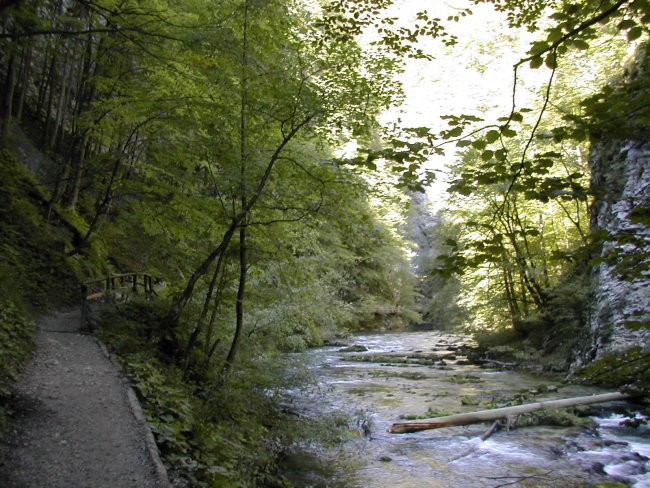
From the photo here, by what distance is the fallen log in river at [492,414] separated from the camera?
328 inches

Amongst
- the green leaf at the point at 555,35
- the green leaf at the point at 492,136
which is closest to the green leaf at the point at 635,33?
the green leaf at the point at 555,35

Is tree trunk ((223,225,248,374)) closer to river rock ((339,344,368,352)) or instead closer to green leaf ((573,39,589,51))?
green leaf ((573,39,589,51))

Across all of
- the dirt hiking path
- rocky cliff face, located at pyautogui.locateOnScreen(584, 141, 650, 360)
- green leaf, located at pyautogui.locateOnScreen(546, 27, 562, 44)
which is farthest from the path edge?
rocky cliff face, located at pyautogui.locateOnScreen(584, 141, 650, 360)

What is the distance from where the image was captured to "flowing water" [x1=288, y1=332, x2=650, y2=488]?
247 inches

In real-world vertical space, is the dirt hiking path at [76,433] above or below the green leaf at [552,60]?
below

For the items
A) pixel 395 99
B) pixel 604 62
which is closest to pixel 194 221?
pixel 395 99

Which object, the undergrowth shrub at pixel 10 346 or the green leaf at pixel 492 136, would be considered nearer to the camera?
the green leaf at pixel 492 136

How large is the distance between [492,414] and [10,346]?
7842 mm

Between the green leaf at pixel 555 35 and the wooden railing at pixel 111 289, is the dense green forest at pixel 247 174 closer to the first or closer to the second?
the green leaf at pixel 555 35

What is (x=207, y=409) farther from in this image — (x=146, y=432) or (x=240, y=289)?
(x=240, y=289)

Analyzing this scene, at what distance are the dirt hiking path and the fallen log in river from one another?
4.93 meters

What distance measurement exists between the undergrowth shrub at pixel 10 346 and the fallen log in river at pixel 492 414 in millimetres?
5952

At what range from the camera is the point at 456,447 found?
24.7 ft

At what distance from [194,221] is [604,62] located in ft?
45.3
